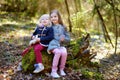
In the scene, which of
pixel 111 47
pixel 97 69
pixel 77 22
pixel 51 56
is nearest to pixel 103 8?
pixel 77 22

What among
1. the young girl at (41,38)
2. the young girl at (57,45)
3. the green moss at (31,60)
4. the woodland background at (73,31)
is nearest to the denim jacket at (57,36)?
the young girl at (57,45)

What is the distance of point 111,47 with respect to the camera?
1159cm

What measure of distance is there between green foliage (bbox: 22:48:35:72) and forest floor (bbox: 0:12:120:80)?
6.5 inches

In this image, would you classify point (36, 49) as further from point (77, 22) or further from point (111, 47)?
point (111, 47)

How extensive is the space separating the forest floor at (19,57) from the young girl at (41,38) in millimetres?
377

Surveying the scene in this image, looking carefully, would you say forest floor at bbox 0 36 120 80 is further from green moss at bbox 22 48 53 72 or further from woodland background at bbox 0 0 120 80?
green moss at bbox 22 48 53 72

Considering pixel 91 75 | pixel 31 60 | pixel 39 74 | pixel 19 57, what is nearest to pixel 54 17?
pixel 31 60

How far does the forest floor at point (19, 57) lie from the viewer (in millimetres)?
6684

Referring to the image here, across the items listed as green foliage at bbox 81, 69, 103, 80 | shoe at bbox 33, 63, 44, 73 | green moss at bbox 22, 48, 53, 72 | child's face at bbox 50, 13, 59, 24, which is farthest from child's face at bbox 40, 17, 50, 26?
green foliage at bbox 81, 69, 103, 80

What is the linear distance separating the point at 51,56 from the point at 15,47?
286cm

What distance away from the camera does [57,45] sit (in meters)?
6.50

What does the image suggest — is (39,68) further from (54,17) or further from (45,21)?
(54,17)

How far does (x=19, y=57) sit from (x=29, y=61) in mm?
1547

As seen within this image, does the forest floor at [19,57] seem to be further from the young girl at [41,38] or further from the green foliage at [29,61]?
the young girl at [41,38]
